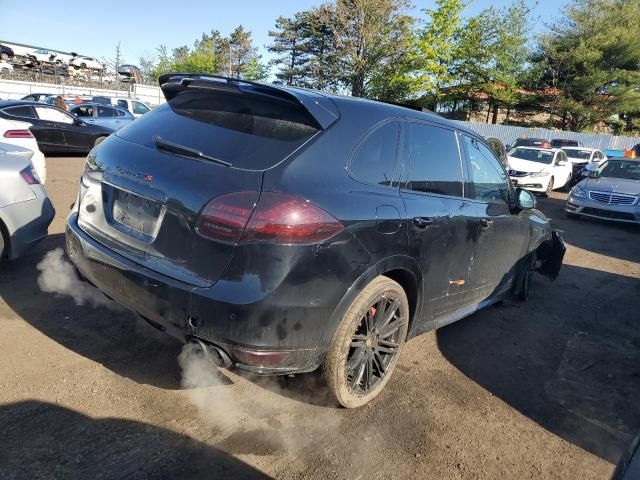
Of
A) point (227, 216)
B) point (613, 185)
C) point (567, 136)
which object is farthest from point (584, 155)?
point (227, 216)

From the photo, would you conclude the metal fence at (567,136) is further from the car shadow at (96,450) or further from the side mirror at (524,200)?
the car shadow at (96,450)

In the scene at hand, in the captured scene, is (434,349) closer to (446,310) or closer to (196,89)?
(446,310)

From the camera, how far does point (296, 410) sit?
9.57 ft

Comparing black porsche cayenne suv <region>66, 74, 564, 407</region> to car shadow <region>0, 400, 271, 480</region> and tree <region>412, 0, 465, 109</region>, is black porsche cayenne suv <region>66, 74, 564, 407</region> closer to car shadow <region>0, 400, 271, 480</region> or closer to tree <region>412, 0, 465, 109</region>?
car shadow <region>0, 400, 271, 480</region>

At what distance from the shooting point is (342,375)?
9.07ft

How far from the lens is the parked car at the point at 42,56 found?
42781mm

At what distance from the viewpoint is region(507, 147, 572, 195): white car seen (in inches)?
581

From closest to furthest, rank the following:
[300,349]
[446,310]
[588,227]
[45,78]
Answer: [300,349] → [446,310] → [588,227] → [45,78]

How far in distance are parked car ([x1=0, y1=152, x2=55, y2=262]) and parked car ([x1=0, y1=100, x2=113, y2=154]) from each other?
356 inches

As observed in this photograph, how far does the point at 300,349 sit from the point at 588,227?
10.00 meters

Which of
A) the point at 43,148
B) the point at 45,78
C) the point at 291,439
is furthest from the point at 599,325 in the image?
the point at 45,78

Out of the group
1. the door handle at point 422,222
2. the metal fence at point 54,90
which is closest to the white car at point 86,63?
the metal fence at point 54,90

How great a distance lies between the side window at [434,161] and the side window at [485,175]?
0.75ft

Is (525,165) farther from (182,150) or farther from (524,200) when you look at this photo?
(182,150)
